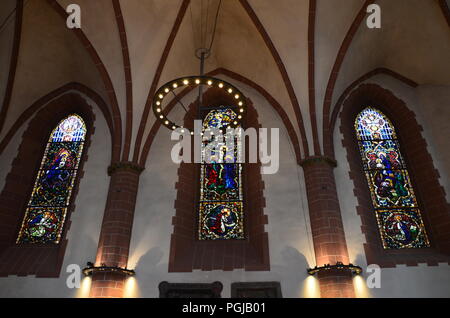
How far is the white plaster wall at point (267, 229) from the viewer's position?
25.3ft

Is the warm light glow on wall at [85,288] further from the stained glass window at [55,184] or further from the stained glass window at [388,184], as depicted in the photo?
the stained glass window at [388,184]

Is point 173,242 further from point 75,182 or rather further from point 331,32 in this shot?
point 331,32

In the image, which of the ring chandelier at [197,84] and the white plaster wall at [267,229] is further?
the white plaster wall at [267,229]

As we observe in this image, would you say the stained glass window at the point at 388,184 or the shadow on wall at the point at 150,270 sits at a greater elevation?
the stained glass window at the point at 388,184

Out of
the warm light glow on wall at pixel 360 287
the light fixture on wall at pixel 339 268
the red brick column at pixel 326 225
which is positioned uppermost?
the red brick column at pixel 326 225

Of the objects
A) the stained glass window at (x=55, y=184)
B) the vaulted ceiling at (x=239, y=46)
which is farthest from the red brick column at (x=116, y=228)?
the stained glass window at (x=55, y=184)

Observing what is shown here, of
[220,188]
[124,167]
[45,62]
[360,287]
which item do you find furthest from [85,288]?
[45,62]

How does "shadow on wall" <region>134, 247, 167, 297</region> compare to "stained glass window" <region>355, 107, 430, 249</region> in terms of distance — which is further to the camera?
"stained glass window" <region>355, 107, 430, 249</region>

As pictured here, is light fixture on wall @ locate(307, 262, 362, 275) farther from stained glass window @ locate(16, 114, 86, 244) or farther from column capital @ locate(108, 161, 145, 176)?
stained glass window @ locate(16, 114, 86, 244)

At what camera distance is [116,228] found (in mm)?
8133

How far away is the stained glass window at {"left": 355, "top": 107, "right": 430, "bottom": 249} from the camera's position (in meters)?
8.52

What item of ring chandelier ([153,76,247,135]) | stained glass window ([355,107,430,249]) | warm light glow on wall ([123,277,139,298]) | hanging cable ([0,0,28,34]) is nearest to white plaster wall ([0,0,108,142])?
hanging cable ([0,0,28,34])

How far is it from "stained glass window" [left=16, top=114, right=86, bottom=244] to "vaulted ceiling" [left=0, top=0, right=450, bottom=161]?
131cm

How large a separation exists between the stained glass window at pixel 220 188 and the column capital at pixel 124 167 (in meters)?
1.62
